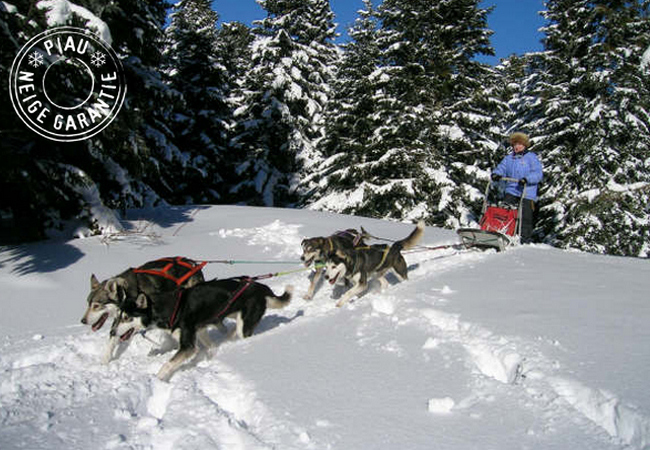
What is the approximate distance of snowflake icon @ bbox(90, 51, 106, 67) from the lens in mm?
8279

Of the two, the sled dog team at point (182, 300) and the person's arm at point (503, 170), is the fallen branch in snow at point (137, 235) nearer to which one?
the sled dog team at point (182, 300)

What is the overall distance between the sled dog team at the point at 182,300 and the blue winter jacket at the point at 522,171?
4.05 meters

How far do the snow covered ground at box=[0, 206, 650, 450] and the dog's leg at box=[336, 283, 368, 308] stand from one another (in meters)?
0.14

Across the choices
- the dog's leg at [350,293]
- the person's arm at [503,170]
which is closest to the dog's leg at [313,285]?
the dog's leg at [350,293]

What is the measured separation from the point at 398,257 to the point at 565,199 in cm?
1175

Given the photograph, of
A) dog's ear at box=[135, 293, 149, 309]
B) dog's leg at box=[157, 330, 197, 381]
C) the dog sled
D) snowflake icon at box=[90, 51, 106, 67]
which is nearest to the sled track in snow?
dog's leg at box=[157, 330, 197, 381]

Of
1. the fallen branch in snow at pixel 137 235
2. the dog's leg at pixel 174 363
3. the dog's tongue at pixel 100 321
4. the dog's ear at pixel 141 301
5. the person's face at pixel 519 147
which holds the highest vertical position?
the person's face at pixel 519 147

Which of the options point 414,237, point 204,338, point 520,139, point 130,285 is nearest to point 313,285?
point 414,237

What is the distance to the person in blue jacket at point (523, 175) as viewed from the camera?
320 inches

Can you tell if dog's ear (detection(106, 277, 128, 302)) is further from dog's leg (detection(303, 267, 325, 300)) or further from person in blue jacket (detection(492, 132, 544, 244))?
person in blue jacket (detection(492, 132, 544, 244))

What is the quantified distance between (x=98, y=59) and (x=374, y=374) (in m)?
8.43

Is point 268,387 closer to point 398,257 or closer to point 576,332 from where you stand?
point 576,332

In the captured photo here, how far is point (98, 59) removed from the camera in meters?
8.41

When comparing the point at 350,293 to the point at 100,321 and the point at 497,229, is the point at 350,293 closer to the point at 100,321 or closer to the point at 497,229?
the point at 100,321
